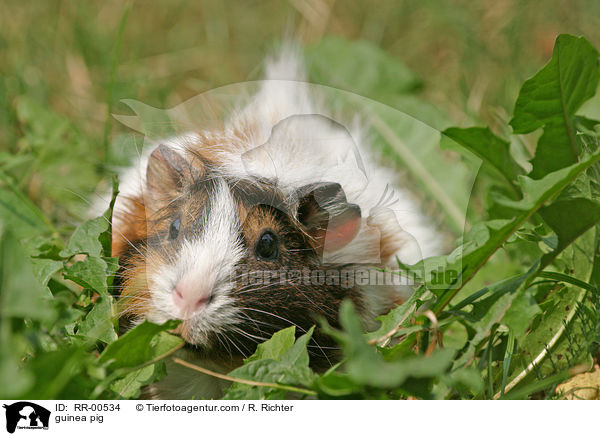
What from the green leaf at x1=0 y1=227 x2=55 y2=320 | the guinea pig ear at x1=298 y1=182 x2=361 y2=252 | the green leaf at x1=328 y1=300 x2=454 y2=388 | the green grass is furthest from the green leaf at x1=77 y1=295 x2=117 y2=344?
the green leaf at x1=328 y1=300 x2=454 y2=388

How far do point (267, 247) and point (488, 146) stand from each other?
0.83 m

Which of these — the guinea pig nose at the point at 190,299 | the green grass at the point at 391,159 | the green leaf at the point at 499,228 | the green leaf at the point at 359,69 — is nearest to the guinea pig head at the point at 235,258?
the guinea pig nose at the point at 190,299

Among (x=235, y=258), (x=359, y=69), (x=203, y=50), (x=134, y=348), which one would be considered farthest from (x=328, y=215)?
(x=203, y=50)

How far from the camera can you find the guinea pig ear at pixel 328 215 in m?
1.73

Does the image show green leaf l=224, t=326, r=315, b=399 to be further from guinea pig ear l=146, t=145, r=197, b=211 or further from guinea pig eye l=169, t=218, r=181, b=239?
guinea pig ear l=146, t=145, r=197, b=211

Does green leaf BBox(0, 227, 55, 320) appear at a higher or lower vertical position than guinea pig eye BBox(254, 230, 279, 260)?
lower

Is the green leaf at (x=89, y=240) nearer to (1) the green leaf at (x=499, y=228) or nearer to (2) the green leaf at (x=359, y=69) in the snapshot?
(1) the green leaf at (x=499, y=228)

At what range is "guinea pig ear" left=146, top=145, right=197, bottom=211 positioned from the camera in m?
1.79

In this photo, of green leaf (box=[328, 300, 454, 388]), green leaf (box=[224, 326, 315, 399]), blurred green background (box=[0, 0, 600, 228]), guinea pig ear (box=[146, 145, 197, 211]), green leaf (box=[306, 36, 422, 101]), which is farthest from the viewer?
green leaf (box=[306, 36, 422, 101])

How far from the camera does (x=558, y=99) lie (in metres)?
1.78

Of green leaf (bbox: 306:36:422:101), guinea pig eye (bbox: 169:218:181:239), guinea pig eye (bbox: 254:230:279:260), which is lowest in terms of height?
guinea pig eye (bbox: 254:230:279:260)
